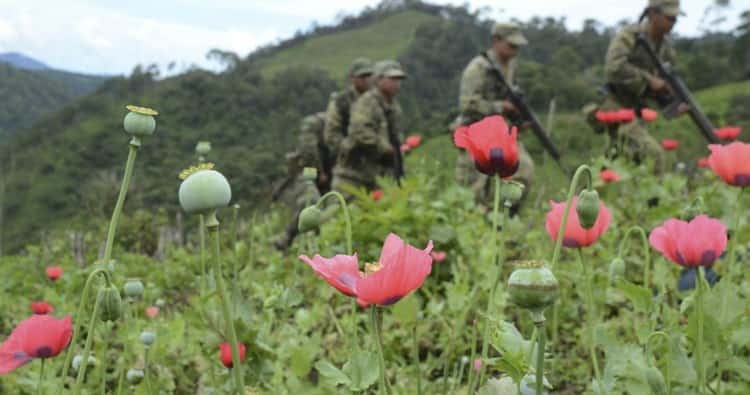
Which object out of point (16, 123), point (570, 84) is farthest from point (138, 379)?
point (16, 123)

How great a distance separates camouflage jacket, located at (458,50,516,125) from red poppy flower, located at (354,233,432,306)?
450cm

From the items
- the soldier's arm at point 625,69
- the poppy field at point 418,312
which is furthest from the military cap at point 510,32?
the poppy field at point 418,312

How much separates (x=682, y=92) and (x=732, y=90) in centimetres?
3221

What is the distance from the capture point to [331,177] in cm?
644

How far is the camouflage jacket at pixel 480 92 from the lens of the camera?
5184mm

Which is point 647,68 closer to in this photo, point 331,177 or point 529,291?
point 331,177

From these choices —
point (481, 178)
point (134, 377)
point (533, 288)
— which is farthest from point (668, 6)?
point (533, 288)

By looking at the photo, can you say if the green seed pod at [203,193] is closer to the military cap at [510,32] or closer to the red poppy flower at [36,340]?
the red poppy flower at [36,340]

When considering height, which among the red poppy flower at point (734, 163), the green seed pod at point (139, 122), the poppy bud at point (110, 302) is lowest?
the poppy bud at point (110, 302)

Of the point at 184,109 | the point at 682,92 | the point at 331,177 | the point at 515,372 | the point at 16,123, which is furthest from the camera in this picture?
the point at 16,123

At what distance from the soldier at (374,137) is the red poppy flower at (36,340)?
4.61 meters

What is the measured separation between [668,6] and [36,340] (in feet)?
17.3

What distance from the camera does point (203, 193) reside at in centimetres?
65

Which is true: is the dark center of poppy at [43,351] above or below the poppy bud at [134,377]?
above
